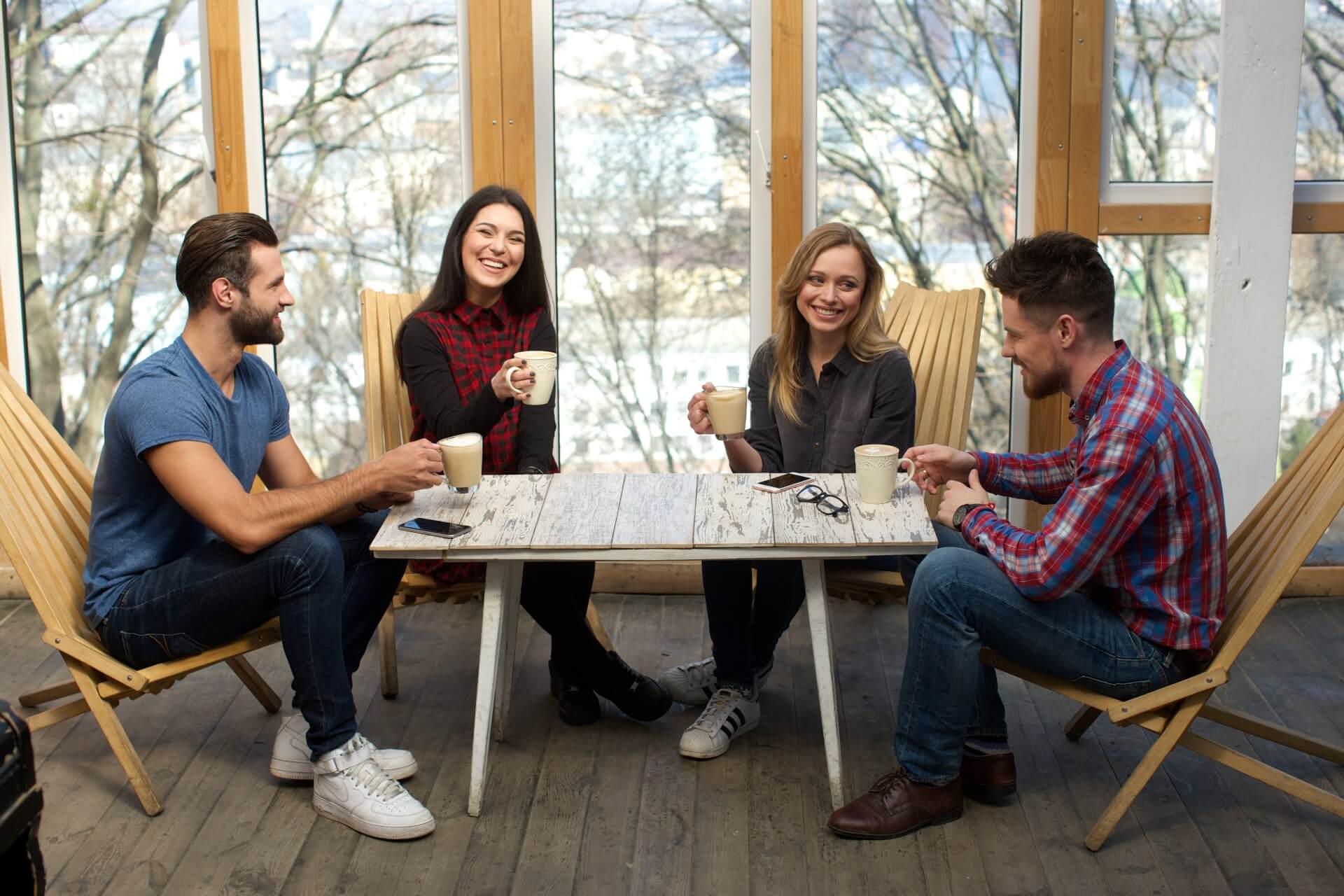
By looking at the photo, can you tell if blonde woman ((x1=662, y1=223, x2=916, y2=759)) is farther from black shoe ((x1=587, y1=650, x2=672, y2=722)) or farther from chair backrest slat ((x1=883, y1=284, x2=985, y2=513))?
chair backrest slat ((x1=883, y1=284, x2=985, y2=513))

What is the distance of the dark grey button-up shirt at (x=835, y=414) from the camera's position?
316 cm

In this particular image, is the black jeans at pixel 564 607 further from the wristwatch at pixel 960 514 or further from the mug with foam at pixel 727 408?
the wristwatch at pixel 960 514

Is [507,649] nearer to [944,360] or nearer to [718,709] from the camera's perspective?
[718,709]

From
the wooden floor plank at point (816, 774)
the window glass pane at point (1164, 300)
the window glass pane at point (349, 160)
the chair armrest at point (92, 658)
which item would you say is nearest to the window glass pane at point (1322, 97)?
the window glass pane at point (1164, 300)

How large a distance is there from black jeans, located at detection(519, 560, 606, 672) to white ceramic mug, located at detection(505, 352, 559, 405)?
14.4 inches

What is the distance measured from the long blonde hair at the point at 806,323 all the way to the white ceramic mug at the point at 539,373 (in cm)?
59

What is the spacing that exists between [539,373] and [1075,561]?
1187 millimetres

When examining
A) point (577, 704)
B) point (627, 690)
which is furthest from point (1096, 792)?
point (577, 704)

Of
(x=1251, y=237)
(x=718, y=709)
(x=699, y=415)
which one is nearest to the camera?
(x=699, y=415)

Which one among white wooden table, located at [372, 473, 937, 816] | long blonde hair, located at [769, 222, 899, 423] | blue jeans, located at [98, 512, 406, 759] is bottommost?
blue jeans, located at [98, 512, 406, 759]

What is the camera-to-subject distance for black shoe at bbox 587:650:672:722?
3.17 meters

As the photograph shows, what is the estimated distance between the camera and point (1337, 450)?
2639 millimetres

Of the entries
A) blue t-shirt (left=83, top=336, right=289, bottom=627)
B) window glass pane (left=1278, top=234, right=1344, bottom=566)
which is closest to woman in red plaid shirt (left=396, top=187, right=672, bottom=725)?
blue t-shirt (left=83, top=336, right=289, bottom=627)

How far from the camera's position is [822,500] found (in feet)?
8.93
